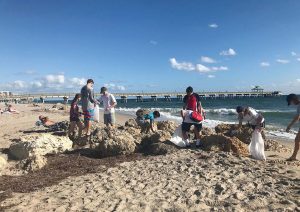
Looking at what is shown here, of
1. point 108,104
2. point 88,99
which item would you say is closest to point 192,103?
point 88,99

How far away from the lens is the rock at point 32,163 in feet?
22.3

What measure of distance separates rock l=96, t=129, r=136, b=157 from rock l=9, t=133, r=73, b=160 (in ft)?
3.33

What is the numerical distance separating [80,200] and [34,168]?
7.56ft

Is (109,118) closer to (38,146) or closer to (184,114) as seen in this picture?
(38,146)

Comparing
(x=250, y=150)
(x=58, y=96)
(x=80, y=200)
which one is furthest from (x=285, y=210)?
(x=58, y=96)

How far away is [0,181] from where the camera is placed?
239 inches

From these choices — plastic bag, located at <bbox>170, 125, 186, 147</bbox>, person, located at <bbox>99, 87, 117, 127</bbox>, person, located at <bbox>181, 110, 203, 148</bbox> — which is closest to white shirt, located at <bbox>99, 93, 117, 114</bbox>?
person, located at <bbox>99, 87, 117, 127</bbox>

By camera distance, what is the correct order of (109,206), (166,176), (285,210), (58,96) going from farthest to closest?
(58,96) → (166,176) → (109,206) → (285,210)

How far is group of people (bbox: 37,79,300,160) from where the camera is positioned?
7.85 meters

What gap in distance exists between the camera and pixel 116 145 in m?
7.79

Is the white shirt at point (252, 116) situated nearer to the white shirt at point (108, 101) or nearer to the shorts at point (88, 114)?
the white shirt at point (108, 101)

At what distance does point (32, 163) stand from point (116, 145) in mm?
1825

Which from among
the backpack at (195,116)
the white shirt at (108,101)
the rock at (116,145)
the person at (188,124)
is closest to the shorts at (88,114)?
the white shirt at (108,101)

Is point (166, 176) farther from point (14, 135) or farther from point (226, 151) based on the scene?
point (14, 135)
